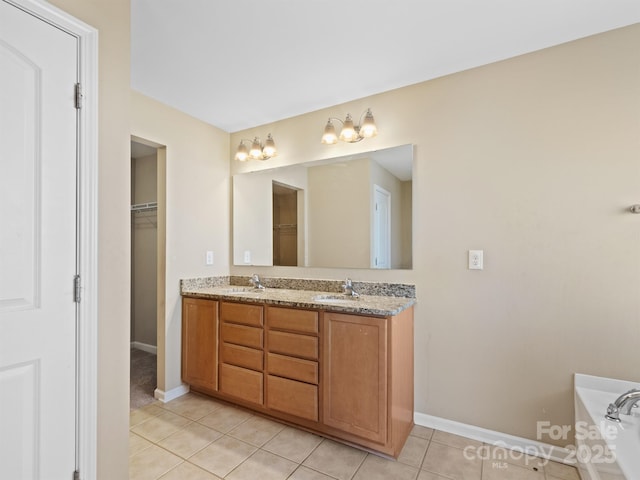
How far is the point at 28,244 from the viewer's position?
1.11 m

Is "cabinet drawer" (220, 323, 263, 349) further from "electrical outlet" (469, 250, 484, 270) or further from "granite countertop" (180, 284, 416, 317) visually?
"electrical outlet" (469, 250, 484, 270)

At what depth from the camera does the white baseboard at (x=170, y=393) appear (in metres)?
2.55

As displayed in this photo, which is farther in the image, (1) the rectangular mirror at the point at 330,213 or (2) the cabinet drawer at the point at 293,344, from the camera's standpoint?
(1) the rectangular mirror at the point at 330,213

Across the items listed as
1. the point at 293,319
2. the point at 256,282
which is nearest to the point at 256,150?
the point at 256,282

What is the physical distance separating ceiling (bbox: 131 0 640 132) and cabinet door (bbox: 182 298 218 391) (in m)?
1.75

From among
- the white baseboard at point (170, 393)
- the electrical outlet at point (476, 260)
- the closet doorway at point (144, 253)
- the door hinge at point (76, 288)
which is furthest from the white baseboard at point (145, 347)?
the electrical outlet at point (476, 260)

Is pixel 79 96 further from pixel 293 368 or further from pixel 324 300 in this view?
pixel 293 368

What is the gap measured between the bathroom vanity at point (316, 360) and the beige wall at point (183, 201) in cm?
24

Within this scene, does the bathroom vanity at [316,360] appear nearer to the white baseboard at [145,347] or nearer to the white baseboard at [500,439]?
the white baseboard at [500,439]

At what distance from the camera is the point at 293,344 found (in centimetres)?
210

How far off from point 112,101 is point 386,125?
5.85ft

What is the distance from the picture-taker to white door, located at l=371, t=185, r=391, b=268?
7.74ft

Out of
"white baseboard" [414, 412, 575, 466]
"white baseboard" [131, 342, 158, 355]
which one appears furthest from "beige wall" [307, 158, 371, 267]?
"white baseboard" [131, 342, 158, 355]

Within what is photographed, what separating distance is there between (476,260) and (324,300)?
1080 mm
